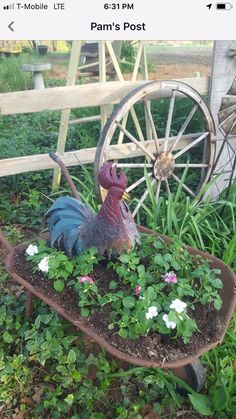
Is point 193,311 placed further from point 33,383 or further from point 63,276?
point 33,383

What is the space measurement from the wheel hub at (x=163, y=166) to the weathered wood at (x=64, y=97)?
0.43 metres

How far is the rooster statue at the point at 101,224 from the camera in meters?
1.67

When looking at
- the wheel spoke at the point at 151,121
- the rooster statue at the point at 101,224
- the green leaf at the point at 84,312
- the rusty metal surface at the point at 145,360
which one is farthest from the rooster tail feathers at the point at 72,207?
the wheel spoke at the point at 151,121

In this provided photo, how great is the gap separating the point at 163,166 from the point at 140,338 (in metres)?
1.29

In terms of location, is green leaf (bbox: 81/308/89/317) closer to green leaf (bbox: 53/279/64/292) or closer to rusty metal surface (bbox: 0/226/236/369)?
rusty metal surface (bbox: 0/226/236/369)

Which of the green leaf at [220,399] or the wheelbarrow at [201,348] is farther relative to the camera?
the green leaf at [220,399]

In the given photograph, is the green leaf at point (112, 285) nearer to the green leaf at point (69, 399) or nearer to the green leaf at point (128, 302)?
the green leaf at point (128, 302)

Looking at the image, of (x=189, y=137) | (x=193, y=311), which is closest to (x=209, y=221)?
(x=189, y=137)
